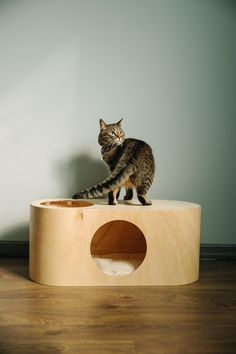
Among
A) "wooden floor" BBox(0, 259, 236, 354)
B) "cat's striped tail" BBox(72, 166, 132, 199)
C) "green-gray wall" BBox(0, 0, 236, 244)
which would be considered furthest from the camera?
"green-gray wall" BBox(0, 0, 236, 244)

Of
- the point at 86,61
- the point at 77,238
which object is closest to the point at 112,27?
the point at 86,61

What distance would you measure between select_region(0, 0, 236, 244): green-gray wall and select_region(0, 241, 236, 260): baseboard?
0.18 ft

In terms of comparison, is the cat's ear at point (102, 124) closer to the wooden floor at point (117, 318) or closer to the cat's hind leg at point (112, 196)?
the cat's hind leg at point (112, 196)

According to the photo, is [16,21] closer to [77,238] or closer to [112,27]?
[112,27]

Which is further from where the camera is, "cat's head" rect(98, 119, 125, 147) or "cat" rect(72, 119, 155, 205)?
"cat's head" rect(98, 119, 125, 147)

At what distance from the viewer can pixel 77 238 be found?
5.25 ft

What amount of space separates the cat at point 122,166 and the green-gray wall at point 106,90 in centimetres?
27

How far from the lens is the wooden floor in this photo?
1.09 metres

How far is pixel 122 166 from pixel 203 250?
84 cm

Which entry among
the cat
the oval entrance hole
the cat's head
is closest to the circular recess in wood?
the cat

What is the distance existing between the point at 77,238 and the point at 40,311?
38 cm

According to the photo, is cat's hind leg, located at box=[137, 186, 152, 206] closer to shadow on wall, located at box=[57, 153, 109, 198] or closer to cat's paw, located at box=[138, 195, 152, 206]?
cat's paw, located at box=[138, 195, 152, 206]

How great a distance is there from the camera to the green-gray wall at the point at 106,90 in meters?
2.09

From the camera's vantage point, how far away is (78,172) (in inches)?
84.0
